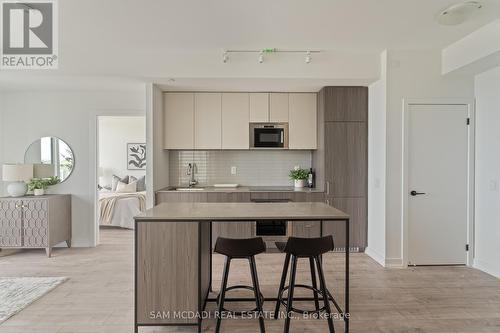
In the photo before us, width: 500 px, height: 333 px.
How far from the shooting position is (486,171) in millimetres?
3664

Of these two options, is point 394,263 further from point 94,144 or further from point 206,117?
point 94,144

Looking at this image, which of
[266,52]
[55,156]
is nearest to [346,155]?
[266,52]

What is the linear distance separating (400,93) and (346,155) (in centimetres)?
106

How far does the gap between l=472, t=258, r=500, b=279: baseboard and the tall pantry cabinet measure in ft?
4.32

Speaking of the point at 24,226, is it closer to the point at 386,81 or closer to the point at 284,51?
the point at 284,51

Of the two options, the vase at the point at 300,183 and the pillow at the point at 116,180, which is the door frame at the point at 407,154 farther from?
the pillow at the point at 116,180

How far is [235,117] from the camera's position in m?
4.68

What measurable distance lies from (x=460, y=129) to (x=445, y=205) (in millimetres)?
976

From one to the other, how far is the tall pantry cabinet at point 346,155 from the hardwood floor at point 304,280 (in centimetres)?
48

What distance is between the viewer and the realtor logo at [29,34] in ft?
8.96

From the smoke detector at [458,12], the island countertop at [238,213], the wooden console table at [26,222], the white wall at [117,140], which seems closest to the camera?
the island countertop at [238,213]

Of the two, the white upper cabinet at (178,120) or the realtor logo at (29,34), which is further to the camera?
the white upper cabinet at (178,120)

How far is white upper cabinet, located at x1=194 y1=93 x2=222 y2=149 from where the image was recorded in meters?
4.66

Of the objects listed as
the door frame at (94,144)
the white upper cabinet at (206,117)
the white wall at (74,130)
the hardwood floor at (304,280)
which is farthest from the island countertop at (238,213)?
the white wall at (74,130)
